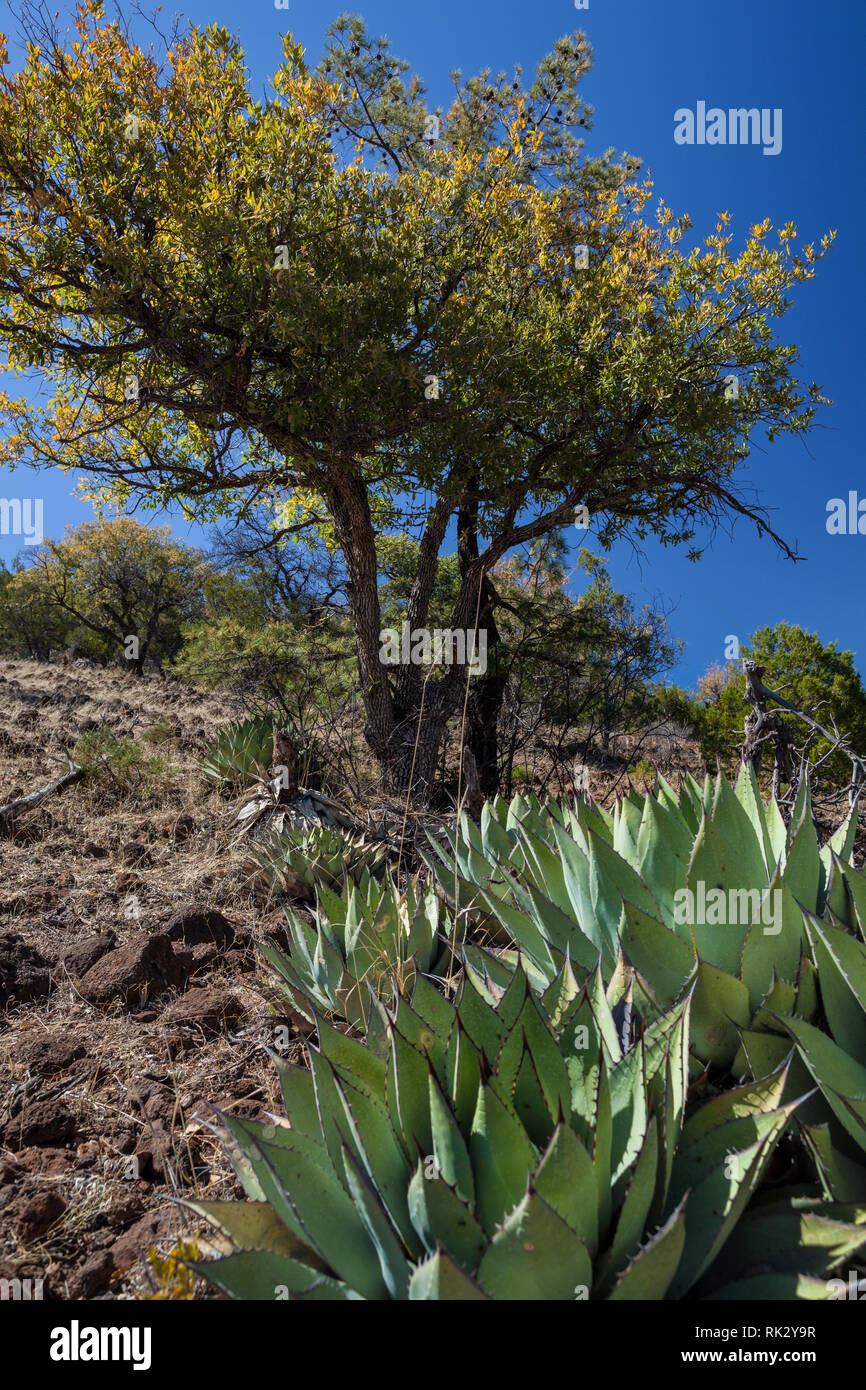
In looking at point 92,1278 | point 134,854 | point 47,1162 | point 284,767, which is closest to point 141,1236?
point 92,1278

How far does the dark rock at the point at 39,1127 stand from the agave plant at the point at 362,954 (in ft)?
2.29

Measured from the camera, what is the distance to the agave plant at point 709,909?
157 centimetres

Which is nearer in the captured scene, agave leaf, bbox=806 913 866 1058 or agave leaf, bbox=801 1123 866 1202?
agave leaf, bbox=801 1123 866 1202

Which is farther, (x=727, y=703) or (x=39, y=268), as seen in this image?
(x=727, y=703)

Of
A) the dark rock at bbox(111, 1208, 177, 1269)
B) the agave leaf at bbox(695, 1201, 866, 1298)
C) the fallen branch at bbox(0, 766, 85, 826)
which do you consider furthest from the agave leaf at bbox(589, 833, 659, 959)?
the fallen branch at bbox(0, 766, 85, 826)

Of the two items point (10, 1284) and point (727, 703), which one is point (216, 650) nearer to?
point (727, 703)

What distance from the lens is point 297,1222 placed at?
123 centimetres

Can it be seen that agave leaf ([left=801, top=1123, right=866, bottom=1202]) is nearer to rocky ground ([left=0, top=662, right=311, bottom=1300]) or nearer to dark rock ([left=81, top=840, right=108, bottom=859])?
rocky ground ([left=0, top=662, right=311, bottom=1300])

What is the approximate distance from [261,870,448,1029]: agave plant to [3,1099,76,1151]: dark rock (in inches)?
27.4

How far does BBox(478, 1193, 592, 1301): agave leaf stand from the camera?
0.97 metres

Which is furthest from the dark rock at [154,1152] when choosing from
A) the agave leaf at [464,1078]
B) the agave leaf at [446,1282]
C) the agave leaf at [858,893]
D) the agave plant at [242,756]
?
the agave plant at [242,756]

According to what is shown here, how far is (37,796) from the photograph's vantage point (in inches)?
221

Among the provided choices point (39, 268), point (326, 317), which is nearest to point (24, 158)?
point (39, 268)

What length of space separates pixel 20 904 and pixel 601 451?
6.83 m
